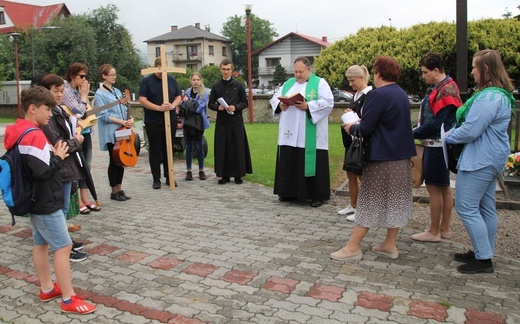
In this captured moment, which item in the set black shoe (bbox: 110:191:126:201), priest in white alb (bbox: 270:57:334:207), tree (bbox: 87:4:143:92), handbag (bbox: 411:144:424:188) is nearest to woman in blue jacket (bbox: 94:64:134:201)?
black shoe (bbox: 110:191:126:201)

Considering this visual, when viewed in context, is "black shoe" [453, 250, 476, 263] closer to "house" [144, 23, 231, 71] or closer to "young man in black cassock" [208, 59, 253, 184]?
"young man in black cassock" [208, 59, 253, 184]

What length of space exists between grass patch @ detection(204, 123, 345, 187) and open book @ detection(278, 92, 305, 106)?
83.7 inches

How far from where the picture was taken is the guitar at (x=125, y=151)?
7.39 metres

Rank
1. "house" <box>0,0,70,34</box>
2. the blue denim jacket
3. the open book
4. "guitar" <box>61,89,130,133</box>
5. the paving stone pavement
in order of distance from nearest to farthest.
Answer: the paving stone pavement < the blue denim jacket < "guitar" <box>61,89,130,133</box> < the open book < "house" <box>0,0,70,34</box>

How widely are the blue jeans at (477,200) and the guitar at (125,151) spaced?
4.63 metres

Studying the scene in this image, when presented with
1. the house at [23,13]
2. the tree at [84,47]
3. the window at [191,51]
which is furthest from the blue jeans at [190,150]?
the window at [191,51]

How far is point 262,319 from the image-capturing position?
3746 millimetres

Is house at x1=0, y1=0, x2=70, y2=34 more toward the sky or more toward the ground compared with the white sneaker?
more toward the sky

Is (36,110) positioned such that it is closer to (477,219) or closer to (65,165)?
(65,165)

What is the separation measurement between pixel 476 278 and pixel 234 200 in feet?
12.7

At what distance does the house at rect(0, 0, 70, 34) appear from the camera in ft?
204

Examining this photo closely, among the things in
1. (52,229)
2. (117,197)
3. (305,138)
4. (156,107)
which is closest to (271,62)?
(156,107)

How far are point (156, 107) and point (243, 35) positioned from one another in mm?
93821

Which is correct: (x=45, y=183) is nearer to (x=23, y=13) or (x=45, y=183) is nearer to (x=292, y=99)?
(x=292, y=99)
